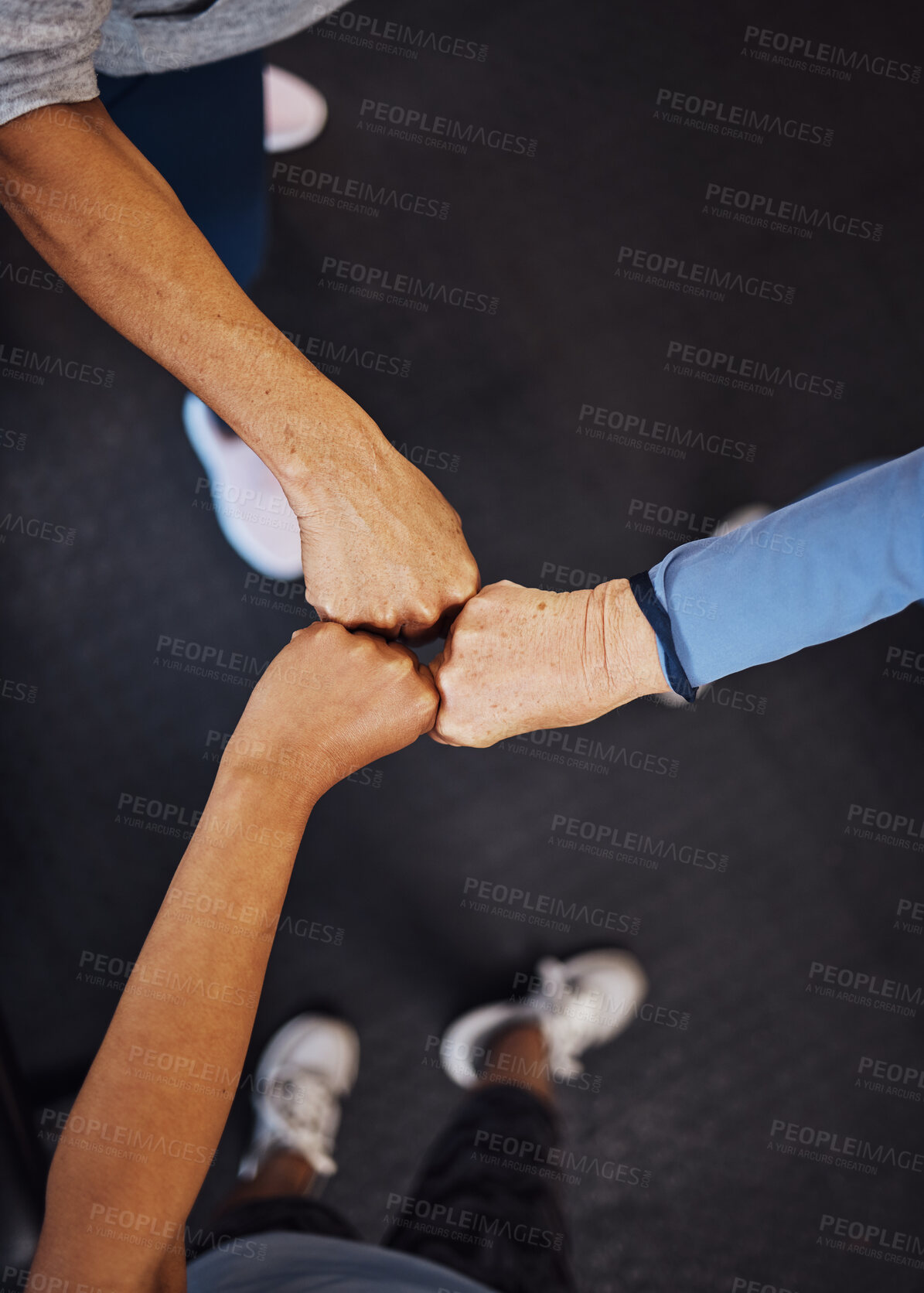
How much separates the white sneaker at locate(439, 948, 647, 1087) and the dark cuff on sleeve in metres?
0.90

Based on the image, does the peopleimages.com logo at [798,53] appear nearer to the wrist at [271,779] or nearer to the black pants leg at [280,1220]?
the wrist at [271,779]

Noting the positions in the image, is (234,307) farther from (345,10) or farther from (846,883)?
(846,883)

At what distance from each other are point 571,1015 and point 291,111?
223 cm

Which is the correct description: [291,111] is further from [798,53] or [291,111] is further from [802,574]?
[802,574]

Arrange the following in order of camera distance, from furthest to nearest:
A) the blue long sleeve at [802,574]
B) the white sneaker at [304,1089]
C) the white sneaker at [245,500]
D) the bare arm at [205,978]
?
the white sneaker at [245,500] → the white sneaker at [304,1089] → the blue long sleeve at [802,574] → the bare arm at [205,978]

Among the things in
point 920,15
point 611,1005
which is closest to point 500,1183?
point 611,1005

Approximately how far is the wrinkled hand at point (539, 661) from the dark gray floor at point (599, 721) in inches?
24.0

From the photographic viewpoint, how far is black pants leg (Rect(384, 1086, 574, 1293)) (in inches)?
46.6

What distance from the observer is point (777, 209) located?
6.42ft

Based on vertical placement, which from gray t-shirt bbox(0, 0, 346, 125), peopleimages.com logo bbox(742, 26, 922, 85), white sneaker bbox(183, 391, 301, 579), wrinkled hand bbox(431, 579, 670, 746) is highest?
peopleimages.com logo bbox(742, 26, 922, 85)

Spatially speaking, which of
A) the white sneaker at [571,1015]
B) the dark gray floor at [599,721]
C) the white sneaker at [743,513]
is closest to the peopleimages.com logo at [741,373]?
the dark gray floor at [599,721]

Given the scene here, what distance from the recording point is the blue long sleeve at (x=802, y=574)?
854 millimetres

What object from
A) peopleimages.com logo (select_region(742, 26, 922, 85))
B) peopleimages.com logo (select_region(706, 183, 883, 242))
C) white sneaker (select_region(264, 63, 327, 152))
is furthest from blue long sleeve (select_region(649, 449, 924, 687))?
peopleimages.com logo (select_region(742, 26, 922, 85))

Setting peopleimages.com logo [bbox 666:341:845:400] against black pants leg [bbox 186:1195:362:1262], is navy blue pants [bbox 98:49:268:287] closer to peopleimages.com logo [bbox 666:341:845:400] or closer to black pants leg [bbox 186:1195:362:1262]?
peopleimages.com logo [bbox 666:341:845:400]
